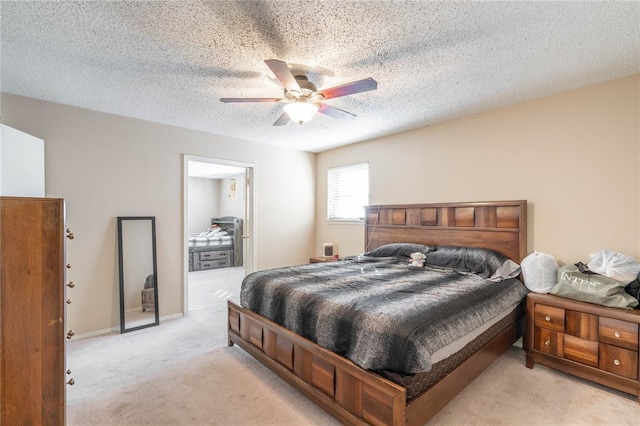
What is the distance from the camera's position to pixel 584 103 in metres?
2.75

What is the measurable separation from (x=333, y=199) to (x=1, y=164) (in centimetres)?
411

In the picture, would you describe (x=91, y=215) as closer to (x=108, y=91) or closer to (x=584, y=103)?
(x=108, y=91)

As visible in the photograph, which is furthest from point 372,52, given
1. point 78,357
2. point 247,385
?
point 78,357

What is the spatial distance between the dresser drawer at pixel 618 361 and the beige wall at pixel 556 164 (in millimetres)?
848

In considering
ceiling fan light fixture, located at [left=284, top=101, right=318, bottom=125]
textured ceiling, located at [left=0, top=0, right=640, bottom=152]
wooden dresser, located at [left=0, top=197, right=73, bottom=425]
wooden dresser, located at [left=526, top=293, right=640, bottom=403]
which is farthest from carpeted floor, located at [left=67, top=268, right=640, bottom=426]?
textured ceiling, located at [left=0, top=0, right=640, bottom=152]

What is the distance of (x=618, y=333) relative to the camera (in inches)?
85.5

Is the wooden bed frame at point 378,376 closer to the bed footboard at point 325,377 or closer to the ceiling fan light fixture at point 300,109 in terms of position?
the bed footboard at point 325,377

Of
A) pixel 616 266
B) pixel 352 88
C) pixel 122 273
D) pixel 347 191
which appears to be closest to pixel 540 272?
pixel 616 266

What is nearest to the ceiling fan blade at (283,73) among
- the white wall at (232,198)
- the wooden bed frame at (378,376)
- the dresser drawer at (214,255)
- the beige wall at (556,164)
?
the wooden bed frame at (378,376)

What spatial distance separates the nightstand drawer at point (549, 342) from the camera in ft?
8.04

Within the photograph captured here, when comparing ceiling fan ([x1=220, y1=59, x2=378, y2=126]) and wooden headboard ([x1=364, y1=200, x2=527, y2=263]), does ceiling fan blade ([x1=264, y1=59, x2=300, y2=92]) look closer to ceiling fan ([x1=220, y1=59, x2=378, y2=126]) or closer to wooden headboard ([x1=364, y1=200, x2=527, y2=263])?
ceiling fan ([x1=220, y1=59, x2=378, y2=126])

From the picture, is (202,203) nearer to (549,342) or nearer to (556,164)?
(556,164)

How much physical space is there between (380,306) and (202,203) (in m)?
8.03

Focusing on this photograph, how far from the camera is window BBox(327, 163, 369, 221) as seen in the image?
191 inches
